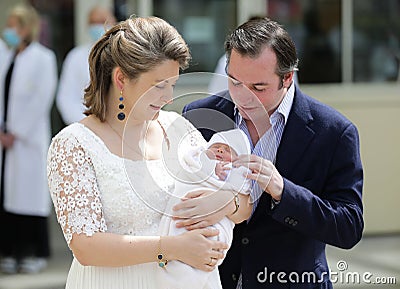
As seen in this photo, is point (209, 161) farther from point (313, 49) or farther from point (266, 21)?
point (313, 49)

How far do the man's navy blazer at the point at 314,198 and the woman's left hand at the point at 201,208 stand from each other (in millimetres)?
315

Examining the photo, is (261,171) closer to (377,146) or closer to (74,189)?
(74,189)

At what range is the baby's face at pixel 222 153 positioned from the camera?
260cm

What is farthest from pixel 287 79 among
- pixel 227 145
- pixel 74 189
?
pixel 74 189

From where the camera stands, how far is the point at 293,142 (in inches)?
115

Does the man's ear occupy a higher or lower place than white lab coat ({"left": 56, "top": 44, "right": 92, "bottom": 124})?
higher

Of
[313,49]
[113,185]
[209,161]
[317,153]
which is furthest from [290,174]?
[313,49]

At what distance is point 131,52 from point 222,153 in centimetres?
40

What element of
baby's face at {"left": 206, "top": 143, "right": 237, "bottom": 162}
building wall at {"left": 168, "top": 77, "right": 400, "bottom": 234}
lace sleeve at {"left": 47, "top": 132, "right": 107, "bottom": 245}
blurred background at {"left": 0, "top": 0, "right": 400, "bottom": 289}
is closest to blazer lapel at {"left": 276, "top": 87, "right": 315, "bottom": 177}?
baby's face at {"left": 206, "top": 143, "right": 237, "bottom": 162}

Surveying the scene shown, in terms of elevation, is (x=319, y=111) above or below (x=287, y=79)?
below

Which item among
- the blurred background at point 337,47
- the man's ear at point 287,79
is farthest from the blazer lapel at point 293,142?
the blurred background at point 337,47

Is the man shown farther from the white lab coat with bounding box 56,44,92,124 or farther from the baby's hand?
the white lab coat with bounding box 56,44,92,124

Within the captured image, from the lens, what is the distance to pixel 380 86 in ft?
28.0

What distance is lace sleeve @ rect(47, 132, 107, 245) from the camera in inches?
99.9
